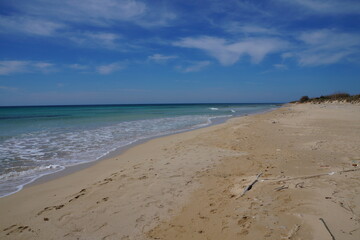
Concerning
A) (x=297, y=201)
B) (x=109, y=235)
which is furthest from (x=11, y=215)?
(x=297, y=201)

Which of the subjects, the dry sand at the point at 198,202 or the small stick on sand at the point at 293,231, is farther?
the dry sand at the point at 198,202

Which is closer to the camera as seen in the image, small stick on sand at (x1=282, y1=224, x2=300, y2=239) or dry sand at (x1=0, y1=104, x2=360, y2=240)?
small stick on sand at (x1=282, y1=224, x2=300, y2=239)

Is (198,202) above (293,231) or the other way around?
the other way around

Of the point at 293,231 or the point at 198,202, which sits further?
the point at 198,202

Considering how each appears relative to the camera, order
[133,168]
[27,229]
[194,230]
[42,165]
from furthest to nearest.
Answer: [42,165] → [133,168] → [27,229] → [194,230]

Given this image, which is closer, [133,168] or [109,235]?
[109,235]

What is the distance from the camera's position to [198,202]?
3734 millimetres

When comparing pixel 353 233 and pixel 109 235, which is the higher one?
pixel 353 233

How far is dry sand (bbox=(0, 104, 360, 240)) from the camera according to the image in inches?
113

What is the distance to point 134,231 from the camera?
299 cm

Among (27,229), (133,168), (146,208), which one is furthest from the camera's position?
(133,168)

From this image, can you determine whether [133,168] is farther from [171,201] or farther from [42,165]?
[42,165]

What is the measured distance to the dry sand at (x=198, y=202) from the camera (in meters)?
2.86

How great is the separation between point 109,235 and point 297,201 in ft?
9.19
